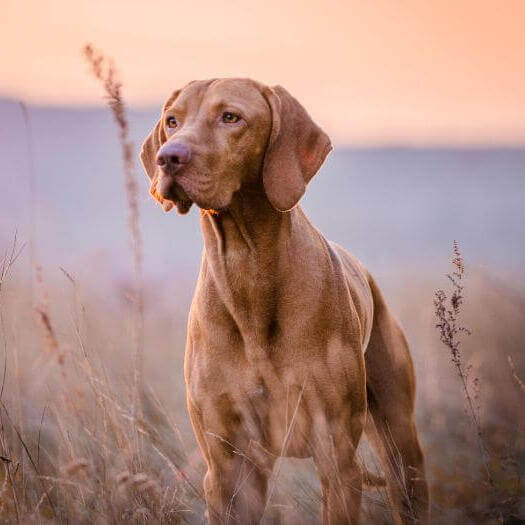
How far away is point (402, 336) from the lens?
496 cm

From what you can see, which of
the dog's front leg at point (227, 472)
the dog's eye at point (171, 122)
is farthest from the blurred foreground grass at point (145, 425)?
the dog's eye at point (171, 122)

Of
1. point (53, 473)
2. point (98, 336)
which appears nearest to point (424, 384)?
point (98, 336)

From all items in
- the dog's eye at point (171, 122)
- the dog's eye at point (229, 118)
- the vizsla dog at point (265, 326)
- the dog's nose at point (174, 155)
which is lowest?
the vizsla dog at point (265, 326)

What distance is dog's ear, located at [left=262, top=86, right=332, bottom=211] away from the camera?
3.79 meters

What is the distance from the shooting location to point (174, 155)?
11.5 feet

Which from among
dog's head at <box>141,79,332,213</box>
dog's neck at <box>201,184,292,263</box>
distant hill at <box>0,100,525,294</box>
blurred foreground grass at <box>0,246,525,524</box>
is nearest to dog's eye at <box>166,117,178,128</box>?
dog's head at <box>141,79,332,213</box>

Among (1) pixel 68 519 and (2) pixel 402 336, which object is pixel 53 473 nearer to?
(1) pixel 68 519

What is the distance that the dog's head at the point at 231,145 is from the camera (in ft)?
11.7

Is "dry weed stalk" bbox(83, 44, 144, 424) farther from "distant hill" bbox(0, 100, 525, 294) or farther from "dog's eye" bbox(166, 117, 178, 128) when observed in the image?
"distant hill" bbox(0, 100, 525, 294)

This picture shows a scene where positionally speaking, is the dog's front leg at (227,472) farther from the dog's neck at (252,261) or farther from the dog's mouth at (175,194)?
the dog's mouth at (175,194)

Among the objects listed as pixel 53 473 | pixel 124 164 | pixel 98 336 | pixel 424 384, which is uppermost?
pixel 124 164

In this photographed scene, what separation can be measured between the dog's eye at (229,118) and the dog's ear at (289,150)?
7.9 inches

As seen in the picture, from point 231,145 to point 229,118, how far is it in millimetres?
144

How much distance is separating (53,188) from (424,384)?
1186 cm
